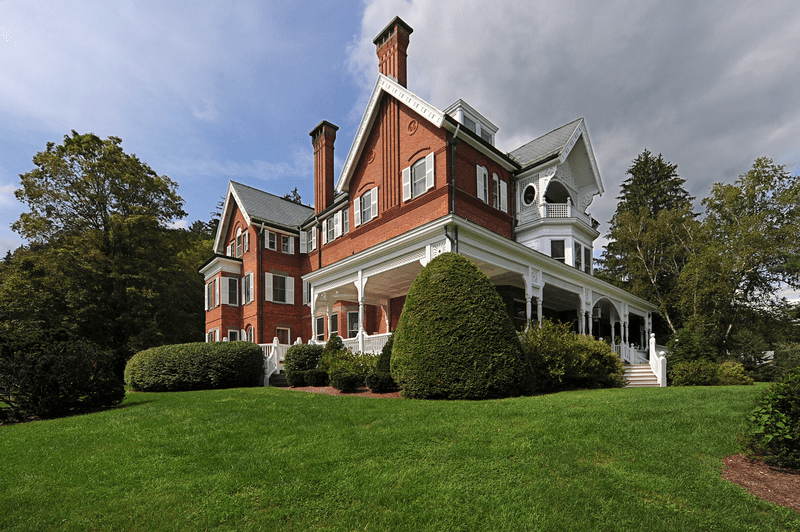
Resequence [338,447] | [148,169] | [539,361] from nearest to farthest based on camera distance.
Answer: [338,447]
[539,361]
[148,169]

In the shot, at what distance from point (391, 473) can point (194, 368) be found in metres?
13.7

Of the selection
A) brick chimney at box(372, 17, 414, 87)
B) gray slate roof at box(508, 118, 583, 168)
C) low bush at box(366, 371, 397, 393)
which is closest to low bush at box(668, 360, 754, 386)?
gray slate roof at box(508, 118, 583, 168)

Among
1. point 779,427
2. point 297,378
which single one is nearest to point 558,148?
point 297,378

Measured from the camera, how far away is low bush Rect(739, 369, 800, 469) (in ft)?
16.3

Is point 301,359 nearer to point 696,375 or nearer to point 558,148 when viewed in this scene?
point 558,148

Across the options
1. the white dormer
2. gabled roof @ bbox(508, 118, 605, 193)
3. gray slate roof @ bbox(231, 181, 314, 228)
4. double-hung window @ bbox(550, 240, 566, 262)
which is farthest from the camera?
gray slate roof @ bbox(231, 181, 314, 228)

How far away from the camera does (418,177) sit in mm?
17406

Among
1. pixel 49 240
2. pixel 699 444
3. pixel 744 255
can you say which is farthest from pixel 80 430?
pixel 744 255

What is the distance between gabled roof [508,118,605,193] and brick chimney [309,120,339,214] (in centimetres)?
1062

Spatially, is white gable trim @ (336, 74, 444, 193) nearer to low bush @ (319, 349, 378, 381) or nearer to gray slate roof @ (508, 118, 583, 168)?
gray slate roof @ (508, 118, 583, 168)

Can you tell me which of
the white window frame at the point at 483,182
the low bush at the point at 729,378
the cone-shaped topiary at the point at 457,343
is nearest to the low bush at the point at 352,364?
the cone-shaped topiary at the point at 457,343

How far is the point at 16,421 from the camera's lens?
8945 mm

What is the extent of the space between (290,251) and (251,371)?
1084 centimetres

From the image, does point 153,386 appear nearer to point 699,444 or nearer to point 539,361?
point 539,361
